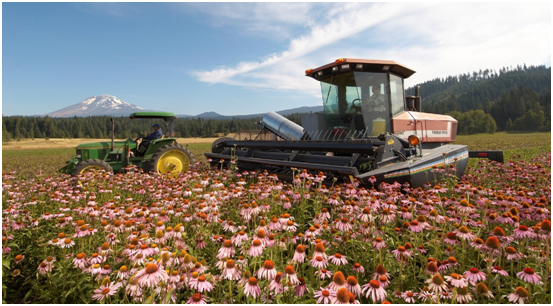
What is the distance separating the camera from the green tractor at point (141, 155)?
356 inches

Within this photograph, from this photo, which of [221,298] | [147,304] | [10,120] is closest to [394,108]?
[221,298]

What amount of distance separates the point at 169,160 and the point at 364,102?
235 inches

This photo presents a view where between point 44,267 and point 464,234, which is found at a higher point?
point 464,234

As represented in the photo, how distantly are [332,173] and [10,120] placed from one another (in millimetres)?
128056

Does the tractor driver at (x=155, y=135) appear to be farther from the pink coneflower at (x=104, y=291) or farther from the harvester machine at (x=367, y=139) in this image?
the pink coneflower at (x=104, y=291)

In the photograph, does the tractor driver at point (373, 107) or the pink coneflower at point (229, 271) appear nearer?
the pink coneflower at point (229, 271)

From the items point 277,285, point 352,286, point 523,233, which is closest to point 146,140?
point 277,285

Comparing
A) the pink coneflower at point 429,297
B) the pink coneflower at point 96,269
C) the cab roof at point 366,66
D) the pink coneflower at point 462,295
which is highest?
the cab roof at point 366,66

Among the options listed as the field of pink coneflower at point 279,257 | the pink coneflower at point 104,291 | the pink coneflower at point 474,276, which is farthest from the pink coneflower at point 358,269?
the pink coneflower at point 104,291

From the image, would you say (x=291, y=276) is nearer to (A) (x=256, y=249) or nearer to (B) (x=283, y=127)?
(A) (x=256, y=249)

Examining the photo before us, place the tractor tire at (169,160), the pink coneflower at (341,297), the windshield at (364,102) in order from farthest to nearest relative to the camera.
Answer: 1. the tractor tire at (169,160)
2. the windshield at (364,102)
3. the pink coneflower at (341,297)

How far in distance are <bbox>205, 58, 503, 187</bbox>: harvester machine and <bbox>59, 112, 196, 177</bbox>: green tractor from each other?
3.41 feet

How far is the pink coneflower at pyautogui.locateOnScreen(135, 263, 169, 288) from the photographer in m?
1.94

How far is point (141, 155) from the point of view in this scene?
997cm
